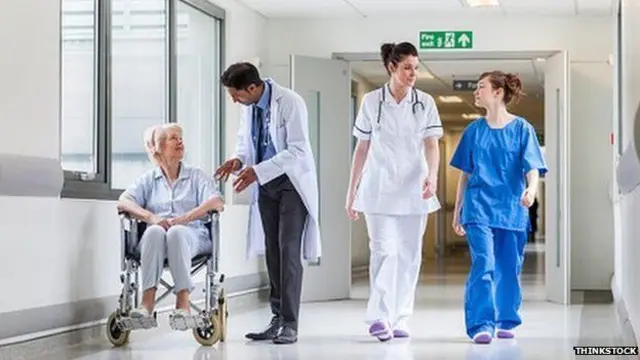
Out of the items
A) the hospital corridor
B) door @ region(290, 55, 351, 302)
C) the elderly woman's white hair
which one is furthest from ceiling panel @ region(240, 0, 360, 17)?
the elderly woman's white hair

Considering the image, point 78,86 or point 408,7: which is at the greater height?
point 408,7

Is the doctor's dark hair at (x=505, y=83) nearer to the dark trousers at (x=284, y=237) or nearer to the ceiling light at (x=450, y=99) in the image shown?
the dark trousers at (x=284, y=237)

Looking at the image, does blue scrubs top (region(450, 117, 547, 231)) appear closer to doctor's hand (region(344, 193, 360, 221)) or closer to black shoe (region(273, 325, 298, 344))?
doctor's hand (region(344, 193, 360, 221))

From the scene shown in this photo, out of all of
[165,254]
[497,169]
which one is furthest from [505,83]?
[165,254]

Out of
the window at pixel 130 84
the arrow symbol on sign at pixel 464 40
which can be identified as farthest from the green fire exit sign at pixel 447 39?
the window at pixel 130 84

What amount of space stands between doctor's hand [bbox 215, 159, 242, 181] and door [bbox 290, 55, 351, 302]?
358 centimetres

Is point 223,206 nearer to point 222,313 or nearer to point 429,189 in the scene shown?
point 222,313

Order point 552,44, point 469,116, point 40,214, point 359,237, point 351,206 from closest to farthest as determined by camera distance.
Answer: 1. point 40,214
2. point 351,206
3. point 552,44
4. point 359,237
5. point 469,116

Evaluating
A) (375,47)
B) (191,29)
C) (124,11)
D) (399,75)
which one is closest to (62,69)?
(124,11)

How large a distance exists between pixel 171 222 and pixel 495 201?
161cm

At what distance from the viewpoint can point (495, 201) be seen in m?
5.91

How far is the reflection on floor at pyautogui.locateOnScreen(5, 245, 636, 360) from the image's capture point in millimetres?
5449

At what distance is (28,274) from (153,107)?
2666 millimetres

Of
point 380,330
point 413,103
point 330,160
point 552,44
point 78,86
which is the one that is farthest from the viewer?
point 552,44
